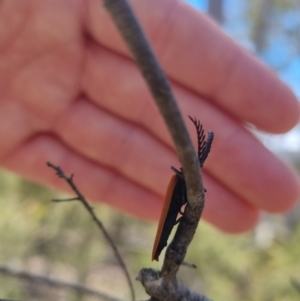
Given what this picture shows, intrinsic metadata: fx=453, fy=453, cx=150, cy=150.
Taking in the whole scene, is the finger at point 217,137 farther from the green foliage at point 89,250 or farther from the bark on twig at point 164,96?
the green foliage at point 89,250

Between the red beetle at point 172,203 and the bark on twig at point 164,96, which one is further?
the red beetle at point 172,203

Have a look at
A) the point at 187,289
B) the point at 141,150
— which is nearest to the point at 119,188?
the point at 141,150

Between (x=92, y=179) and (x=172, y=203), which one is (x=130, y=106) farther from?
(x=172, y=203)

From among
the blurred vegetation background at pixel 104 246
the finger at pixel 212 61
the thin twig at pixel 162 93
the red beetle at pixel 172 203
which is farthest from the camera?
the blurred vegetation background at pixel 104 246

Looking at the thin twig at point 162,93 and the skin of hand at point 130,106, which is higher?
the skin of hand at point 130,106

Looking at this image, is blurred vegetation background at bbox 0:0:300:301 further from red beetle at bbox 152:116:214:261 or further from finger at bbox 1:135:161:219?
red beetle at bbox 152:116:214:261

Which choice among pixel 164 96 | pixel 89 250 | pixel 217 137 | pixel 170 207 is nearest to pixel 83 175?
pixel 217 137

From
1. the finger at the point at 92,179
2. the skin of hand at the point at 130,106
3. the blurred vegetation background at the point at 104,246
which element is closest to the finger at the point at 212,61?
the skin of hand at the point at 130,106
